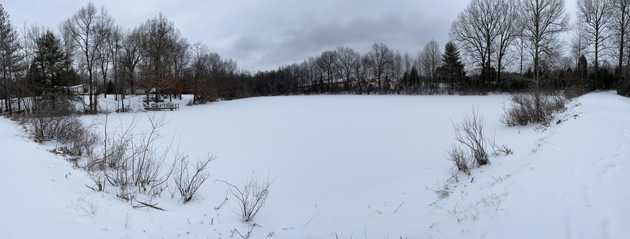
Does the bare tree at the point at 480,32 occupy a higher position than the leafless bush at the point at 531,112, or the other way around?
the bare tree at the point at 480,32

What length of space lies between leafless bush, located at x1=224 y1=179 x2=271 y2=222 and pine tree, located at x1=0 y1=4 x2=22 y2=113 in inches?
948

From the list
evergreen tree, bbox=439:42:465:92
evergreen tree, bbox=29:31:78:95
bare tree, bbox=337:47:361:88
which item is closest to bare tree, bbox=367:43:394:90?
bare tree, bbox=337:47:361:88

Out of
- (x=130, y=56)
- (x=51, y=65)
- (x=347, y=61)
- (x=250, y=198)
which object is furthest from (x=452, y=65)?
(x=51, y=65)

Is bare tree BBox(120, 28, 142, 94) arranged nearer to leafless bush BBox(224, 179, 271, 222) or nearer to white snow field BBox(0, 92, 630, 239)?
white snow field BBox(0, 92, 630, 239)

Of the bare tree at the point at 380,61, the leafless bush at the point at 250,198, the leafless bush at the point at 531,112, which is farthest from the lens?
the bare tree at the point at 380,61

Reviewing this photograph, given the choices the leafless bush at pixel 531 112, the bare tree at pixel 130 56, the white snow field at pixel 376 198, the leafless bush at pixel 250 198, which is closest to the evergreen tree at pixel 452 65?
the leafless bush at pixel 531 112

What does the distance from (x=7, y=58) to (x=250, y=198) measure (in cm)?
2649

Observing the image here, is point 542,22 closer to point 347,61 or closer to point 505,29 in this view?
point 505,29

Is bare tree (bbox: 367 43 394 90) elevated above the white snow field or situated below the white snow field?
above

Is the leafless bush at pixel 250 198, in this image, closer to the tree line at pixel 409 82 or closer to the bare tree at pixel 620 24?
the tree line at pixel 409 82

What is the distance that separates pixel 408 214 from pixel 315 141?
21.6ft

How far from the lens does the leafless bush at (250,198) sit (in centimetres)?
453

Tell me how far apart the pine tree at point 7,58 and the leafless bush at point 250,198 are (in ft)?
79.0

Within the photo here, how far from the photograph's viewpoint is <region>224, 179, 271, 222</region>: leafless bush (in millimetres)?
4531
